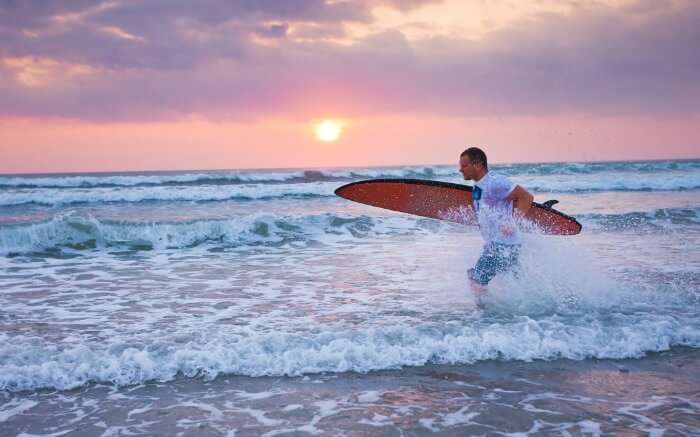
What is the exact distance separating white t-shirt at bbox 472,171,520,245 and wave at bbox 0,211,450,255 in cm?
769

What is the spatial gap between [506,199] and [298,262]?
549 cm

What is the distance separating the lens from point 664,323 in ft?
18.1

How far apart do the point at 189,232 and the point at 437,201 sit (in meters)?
8.09

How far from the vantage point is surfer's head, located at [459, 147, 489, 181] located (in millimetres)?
5699

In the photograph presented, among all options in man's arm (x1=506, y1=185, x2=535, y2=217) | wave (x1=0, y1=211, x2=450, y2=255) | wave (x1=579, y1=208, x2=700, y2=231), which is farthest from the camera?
wave (x1=579, y1=208, x2=700, y2=231)

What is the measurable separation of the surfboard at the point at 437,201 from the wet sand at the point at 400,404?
284cm

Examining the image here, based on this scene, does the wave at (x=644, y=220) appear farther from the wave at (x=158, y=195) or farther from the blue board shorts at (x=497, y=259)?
the wave at (x=158, y=195)

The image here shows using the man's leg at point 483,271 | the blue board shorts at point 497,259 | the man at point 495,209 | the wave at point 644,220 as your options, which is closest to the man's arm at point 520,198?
the man at point 495,209

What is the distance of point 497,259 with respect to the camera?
5.97 meters

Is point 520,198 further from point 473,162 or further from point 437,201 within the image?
point 437,201

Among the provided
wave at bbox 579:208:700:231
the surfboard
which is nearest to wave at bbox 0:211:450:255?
wave at bbox 579:208:700:231

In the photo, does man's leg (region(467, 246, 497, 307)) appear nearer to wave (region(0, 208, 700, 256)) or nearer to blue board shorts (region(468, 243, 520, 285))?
blue board shorts (region(468, 243, 520, 285))

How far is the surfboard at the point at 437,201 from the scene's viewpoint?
736 centimetres

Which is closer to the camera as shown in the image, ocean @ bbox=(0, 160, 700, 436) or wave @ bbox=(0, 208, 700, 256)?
ocean @ bbox=(0, 160, 700, 436)
